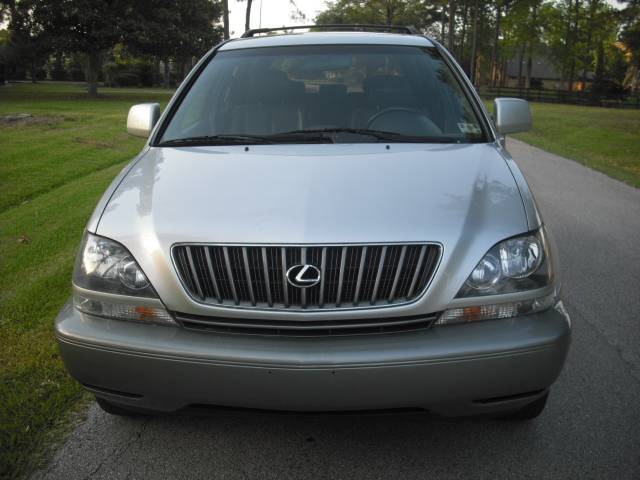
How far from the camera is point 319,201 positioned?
2445mm

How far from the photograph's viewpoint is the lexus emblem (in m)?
2.23

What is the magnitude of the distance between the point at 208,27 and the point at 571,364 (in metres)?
34.9

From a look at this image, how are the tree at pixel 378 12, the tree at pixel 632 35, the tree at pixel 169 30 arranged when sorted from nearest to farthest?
the tree at pixel 632 35
the tree at pixel 169 30
the tree at pixel 378 12

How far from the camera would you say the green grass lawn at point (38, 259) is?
2912mm

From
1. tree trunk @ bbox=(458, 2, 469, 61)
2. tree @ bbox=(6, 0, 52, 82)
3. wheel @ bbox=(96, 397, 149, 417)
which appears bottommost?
wheel @ bbox=(96, 397, 149, 417)

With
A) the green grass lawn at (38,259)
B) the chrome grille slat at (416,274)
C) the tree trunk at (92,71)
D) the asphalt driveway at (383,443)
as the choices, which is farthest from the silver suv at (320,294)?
the tree trunk at (92,71)

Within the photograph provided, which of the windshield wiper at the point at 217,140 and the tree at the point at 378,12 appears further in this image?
the tree at the point at 378,12

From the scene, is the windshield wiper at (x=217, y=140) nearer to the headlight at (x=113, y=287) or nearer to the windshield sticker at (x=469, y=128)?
the headlight at (x=113, y=287)

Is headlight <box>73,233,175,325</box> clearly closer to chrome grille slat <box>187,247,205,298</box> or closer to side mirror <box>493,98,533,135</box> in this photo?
chrome grille slat <box>187,247,205,298</box>

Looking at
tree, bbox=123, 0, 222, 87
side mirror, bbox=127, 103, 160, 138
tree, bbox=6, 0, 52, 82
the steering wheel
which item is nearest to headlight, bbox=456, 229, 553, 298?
the steering wheel

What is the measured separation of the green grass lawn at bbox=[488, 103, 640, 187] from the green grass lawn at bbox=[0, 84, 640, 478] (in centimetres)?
5

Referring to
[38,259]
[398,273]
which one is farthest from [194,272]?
[38,259]

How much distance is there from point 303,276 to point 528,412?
1.26 m

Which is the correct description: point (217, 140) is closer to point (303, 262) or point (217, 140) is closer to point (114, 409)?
point (303, 262)
